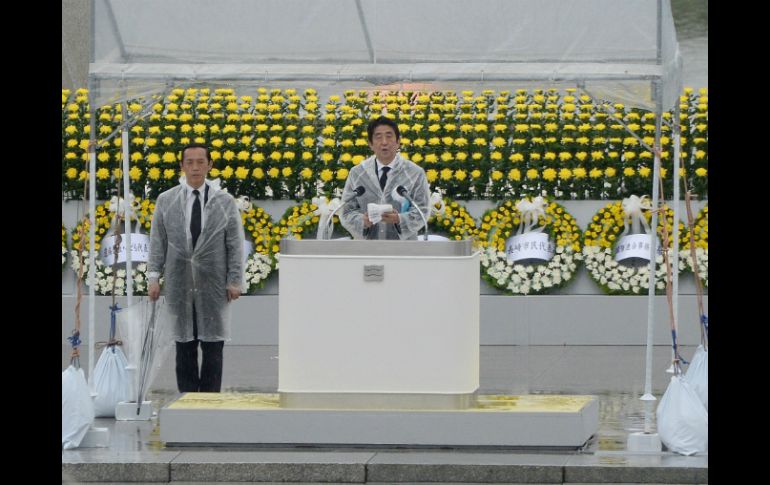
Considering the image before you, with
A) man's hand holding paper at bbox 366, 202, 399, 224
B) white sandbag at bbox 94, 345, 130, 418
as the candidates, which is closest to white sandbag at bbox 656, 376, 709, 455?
man's hand holding paper at bbox 366, 202, 399, 224

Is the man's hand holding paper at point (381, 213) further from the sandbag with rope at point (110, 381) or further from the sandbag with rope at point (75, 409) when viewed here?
the sandbag with rope at point (110, 381)

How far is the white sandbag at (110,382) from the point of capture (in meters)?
8.18

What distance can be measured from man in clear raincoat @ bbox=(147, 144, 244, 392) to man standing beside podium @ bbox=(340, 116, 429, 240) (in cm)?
89

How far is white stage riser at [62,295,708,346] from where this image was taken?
A: 1223 cm

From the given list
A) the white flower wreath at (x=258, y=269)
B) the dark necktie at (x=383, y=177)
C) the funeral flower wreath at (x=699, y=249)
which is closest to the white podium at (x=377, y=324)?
the dark necktie at (x=383, y=177)

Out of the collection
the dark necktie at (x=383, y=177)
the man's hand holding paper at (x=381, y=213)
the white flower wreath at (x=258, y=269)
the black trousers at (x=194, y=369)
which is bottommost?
the black trousers at (x=194, y=369)

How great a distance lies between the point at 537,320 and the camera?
483 inches

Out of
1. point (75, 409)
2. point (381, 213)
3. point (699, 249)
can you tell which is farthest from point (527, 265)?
point (75, 409)

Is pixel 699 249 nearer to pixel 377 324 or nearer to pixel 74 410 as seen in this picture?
pixel 377 324

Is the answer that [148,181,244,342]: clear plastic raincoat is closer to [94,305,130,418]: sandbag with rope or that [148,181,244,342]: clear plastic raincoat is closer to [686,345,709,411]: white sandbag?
[94,305,130,418]: sandbag with rope

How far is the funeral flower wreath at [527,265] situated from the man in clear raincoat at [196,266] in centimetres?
455

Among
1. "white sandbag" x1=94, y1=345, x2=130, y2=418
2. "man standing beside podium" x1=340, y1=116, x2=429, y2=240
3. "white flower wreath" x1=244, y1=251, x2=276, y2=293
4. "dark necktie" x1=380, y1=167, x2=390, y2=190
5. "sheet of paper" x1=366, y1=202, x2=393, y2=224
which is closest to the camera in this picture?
"sheet of paper" x1=366, y1=202, x2=393, y2=224

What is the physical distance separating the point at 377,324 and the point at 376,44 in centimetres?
179

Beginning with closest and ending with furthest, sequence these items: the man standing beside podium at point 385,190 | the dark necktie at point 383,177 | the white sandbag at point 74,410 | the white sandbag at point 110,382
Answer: the white sandbag at point 74,410, the man standing beside podium at point 385,190, the dark necktie at point 383,177, the white sandbag at point 110,382
